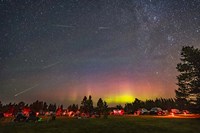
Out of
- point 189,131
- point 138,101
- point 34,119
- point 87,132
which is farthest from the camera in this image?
point 138,101

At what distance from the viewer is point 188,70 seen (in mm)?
42812

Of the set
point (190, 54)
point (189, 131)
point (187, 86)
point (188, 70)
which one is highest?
point (190, 54)

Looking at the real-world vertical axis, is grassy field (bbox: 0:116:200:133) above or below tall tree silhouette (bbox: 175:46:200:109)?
below

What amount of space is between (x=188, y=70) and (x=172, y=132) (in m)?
26.5

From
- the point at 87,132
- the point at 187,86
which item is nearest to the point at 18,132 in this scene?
the point at 87,132

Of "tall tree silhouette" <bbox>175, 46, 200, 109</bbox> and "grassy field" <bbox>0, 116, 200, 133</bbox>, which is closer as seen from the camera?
"grassy field" <bbox>0, 116, 200, 133</bbox>

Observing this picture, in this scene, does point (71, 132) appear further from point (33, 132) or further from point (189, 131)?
point (189, 131)

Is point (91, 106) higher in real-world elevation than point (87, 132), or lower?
higher

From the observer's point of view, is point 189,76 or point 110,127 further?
point 189,76

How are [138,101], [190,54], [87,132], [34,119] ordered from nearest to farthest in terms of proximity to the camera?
[87,132], [34,119], [190,54], [138,101]

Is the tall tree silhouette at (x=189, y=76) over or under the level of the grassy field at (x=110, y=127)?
over

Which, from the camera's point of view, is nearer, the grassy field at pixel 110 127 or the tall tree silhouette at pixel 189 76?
the grassy field at pixel 110 127

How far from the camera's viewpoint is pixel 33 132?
66.1ft

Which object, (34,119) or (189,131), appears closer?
(189,131)
